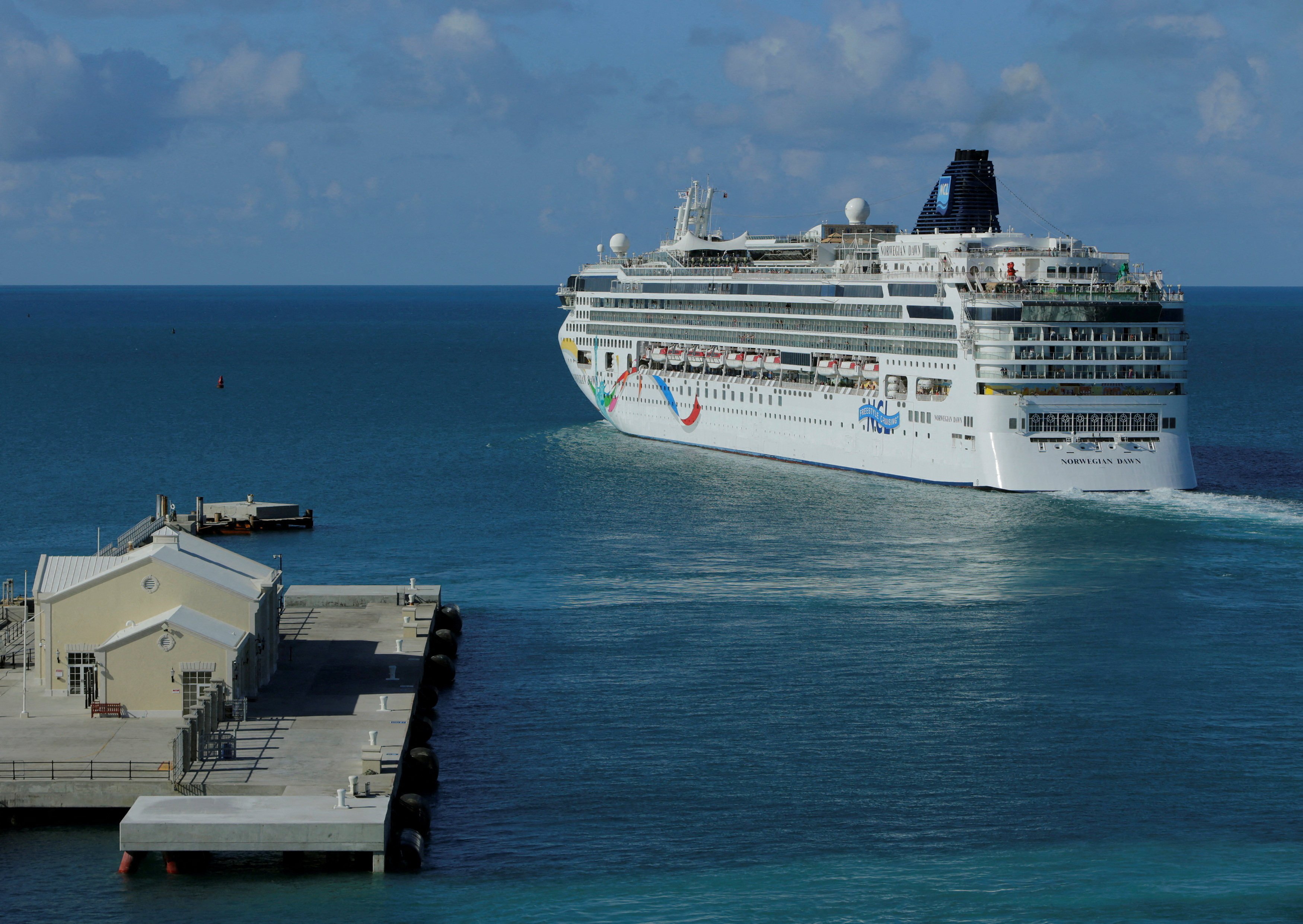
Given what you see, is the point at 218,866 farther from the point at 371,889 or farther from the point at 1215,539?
the point at 1215,539

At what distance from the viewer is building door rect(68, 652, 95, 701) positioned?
3819 centimetres

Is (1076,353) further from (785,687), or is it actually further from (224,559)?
(224,559)

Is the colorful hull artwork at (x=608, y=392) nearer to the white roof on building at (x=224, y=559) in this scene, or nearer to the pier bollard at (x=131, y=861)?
the white roof on building at (x=224, y=559)

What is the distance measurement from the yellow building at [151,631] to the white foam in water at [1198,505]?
37.5 meters

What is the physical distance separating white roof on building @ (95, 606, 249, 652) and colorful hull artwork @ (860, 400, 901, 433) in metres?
42.0

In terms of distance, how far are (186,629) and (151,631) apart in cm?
74

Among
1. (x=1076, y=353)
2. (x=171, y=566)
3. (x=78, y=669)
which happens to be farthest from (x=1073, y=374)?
(x=78, y=669)

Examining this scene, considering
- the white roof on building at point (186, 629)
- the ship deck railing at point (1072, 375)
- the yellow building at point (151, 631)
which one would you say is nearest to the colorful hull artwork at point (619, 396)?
the ship deck railing at point (1072, 375)

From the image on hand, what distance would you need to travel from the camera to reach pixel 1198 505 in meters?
66.6

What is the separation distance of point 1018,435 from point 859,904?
42.6 m

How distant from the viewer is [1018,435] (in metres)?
69.4

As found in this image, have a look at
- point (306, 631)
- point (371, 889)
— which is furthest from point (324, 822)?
point (306, 631)

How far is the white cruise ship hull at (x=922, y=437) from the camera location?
68875mm

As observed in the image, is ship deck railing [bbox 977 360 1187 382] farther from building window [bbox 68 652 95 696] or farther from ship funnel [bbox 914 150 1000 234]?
building window [bbox 68 652 95 696]
